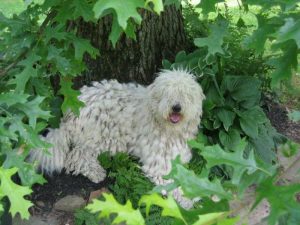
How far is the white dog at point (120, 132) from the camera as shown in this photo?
12.4 feet

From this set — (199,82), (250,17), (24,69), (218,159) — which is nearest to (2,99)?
(24,69)

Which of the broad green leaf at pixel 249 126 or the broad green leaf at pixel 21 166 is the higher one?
the broad green leaf at pixel 21 166

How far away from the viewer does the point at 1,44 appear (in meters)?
2.85

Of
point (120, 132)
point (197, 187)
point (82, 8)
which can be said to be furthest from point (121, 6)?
point (120, 132)

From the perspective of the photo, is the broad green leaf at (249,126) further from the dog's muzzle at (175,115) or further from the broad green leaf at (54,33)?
the broad green leaf at (54,33)

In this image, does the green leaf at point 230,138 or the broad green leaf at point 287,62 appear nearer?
the broad green leaf at point 287,62

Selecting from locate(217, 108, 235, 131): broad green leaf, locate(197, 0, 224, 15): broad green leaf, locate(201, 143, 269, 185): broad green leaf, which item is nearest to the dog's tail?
locate(217, 108, 235, 131): broad green leaf

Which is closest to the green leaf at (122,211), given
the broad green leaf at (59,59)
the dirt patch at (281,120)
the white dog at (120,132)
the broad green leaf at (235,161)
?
the broad green leaf at (235,161)

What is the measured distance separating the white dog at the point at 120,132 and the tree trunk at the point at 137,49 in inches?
8.2

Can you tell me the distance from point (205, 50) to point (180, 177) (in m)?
2.87

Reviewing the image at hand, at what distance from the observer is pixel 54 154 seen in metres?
3.91

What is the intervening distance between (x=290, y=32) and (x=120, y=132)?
2569 mm

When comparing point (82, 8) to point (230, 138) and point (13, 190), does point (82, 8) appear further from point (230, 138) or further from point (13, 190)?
point (230, 138)

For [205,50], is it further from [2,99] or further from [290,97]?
[2,99]
